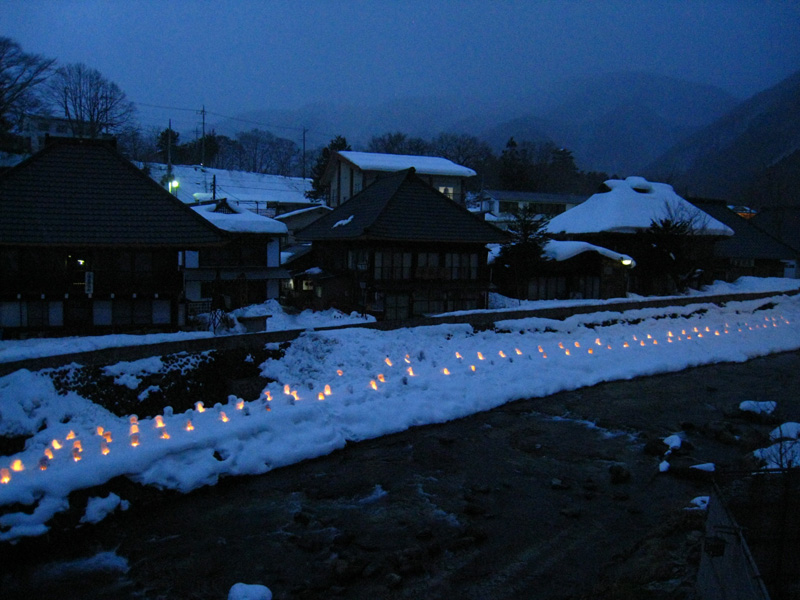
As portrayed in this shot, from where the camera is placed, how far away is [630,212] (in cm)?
3500

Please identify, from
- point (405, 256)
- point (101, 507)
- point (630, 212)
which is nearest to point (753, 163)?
point (630, 212)

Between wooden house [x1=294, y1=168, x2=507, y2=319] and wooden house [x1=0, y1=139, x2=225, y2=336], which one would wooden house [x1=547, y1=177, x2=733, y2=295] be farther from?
wooden house [x1=0, y1=139, x2=225, y2=336]

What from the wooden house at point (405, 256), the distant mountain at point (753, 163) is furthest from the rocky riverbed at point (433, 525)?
the distant mountain at point (753, 163)

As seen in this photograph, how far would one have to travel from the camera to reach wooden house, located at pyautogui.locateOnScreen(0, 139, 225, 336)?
54.7 feet

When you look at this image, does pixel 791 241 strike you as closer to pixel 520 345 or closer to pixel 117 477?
pixel 520 345

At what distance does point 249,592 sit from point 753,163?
370ft

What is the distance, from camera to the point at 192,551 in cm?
861

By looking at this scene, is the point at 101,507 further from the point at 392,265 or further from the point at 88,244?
the point at 392,265

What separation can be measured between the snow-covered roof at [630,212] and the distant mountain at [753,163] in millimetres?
37151

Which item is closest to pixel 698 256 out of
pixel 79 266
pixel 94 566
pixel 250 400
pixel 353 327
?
pixel 353 327

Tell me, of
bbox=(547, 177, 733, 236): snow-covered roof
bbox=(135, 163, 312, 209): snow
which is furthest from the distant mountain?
bbox=(135, 163, 312, 209): snow

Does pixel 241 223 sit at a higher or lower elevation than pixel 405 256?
higher

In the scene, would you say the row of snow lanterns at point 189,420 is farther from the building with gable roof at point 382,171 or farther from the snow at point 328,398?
the building with gable roof at point 382,171

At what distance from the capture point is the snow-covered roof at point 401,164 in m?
38.3
